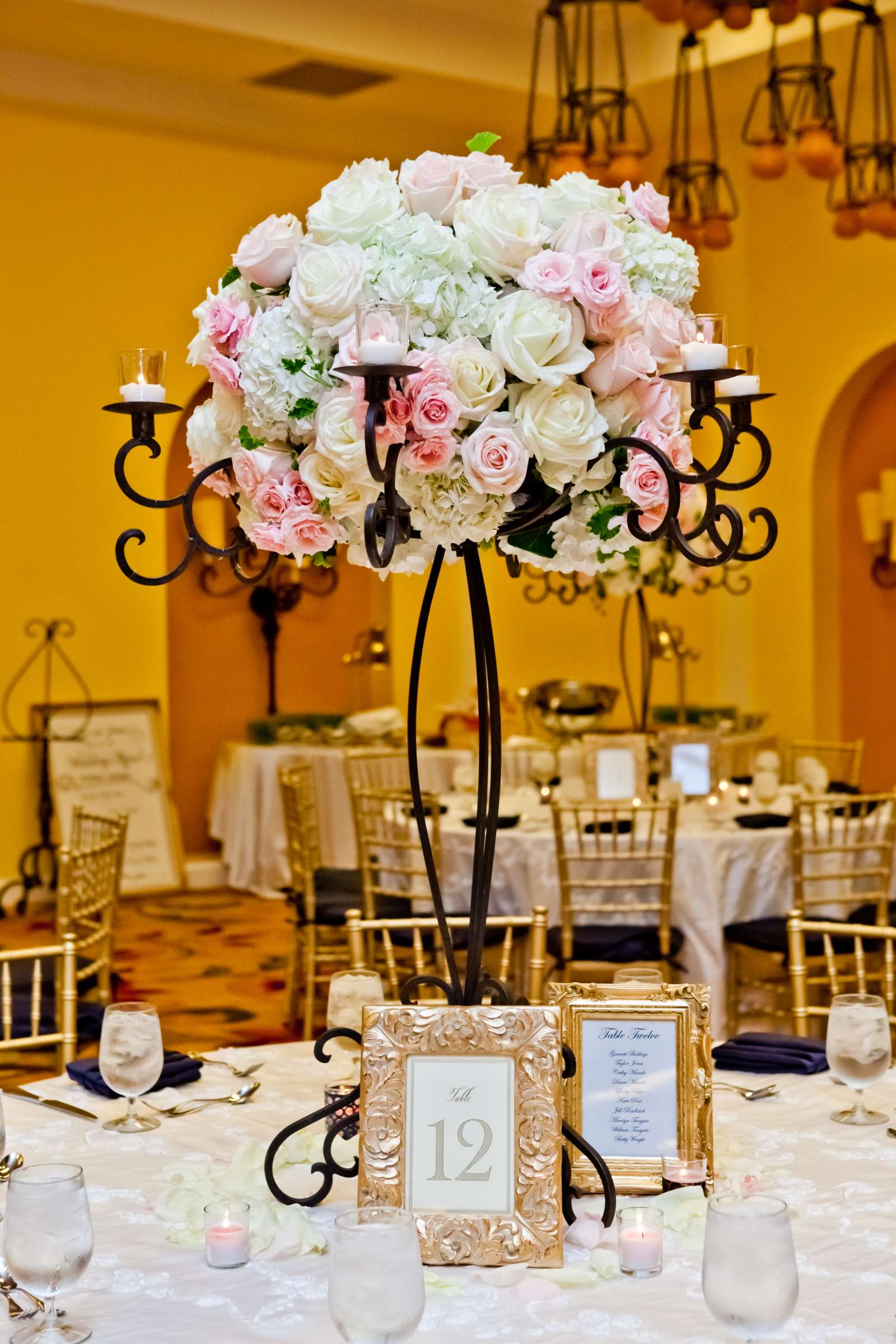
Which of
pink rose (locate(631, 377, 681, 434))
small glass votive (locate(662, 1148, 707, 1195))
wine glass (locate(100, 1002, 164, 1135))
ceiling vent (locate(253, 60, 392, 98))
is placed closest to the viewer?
pink rose (locate(631, 377, 681, 434))

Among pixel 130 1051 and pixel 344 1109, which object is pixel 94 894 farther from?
pixel 344 1109

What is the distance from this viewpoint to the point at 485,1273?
1.73 meters

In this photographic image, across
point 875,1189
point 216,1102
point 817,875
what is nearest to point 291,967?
point 817,875

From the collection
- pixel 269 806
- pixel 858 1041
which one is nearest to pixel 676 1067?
pixel 858 1041

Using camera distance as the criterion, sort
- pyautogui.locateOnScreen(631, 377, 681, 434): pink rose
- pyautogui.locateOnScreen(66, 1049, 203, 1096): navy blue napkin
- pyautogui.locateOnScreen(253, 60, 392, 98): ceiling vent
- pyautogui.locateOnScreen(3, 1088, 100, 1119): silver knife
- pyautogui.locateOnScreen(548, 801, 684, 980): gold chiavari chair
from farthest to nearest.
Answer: pyautogui.locateOnScreen(253, 60, 392, 98): ceiling vent < pyautogui.locateOnScreen(548, 801, 684, 980): gold chiavari chair < pyautogui.locateOnScreen(66, 1049, 203, 1096): navy blue napkin < pyautogui.locateOnScreen(3, 1088, 100, 1119): silver knife < pyautogui.locateOnScreen(631, 377, 681, 434): pink rose

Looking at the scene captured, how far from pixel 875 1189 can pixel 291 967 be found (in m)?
4.23

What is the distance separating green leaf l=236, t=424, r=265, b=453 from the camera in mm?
1920

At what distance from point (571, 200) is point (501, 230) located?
0.12 m

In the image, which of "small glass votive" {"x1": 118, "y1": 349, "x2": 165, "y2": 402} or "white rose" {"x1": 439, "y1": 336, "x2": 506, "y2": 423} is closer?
"white rose" {"x1": 439, "y1": 336, "x2": 506, "y2": 423}

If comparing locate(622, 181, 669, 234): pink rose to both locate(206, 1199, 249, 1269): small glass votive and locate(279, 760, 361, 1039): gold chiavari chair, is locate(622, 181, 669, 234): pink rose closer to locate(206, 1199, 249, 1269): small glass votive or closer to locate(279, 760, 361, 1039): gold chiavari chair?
locate(206, 1199, 249, 1269): small glass votive

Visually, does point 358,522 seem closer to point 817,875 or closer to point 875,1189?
point 875,1189

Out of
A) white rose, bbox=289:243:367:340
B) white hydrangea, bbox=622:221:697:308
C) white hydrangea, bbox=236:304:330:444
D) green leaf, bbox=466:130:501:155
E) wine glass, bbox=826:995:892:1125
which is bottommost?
wine glass, bbox=826:995:892:1125

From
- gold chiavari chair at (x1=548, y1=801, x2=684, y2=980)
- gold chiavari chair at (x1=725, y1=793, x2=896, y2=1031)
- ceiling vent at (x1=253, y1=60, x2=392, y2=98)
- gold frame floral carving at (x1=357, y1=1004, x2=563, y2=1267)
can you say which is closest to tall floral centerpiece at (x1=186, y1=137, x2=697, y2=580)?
gold frame floral carving at (x1=357, y1=1004, x2=563, y2=1267)

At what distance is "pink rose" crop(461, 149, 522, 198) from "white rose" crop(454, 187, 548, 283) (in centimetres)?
5
